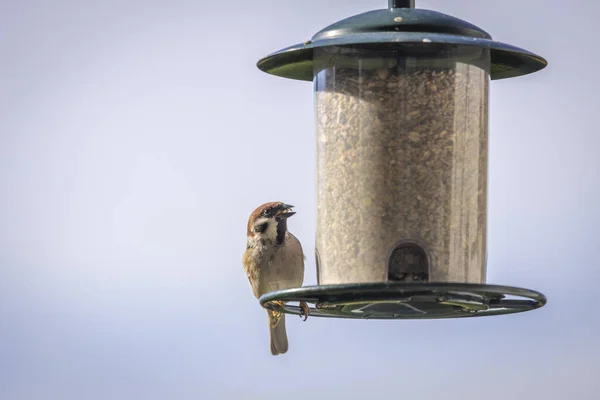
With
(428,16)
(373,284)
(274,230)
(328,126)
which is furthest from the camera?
(274,230)

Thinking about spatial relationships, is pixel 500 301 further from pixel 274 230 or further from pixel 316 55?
pixel 274 230

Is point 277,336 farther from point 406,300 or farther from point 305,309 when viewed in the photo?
point 406,300

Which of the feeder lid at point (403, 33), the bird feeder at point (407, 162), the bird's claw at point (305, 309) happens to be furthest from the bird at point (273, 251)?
the feeder lid at point (403, 33)

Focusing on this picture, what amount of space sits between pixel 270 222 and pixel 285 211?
17 cm

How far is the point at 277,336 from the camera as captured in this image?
11.6 metres

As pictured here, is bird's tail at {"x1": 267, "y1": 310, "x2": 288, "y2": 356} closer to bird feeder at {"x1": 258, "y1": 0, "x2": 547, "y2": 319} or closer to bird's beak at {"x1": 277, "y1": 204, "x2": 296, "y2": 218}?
bird's beak at {"x1": 277, "y1": 204, "x2": 296, "y2": 218}

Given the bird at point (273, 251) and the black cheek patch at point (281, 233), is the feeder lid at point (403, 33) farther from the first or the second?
the black cheek patch at point (281, 233)

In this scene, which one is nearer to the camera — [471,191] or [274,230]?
[471,191]

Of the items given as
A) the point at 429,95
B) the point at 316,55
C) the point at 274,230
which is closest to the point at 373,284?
the point at 429,95

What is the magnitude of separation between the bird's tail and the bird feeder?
3954 mm

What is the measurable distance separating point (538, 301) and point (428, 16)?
174 centimetres

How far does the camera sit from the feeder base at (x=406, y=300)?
21.8 ft

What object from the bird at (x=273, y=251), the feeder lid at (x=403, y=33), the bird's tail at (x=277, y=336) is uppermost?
the feeder lid at (x=403, y=33)

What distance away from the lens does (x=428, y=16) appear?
7.14 m
